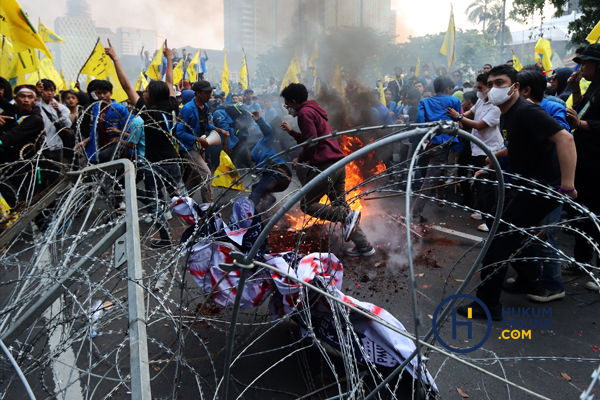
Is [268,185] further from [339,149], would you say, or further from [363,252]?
[363,252]

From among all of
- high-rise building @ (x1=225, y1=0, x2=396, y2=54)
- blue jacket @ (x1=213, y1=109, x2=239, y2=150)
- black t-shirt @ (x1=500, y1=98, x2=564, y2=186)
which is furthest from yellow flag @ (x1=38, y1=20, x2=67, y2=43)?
high-rise building @ (x1=225, y1=0, x2=396, y2=54)

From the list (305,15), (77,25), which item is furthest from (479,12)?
(77,25)

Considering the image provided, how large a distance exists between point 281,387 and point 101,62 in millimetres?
7065

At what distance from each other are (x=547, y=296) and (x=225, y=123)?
5.64 m

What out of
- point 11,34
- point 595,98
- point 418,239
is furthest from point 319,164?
point 11,34

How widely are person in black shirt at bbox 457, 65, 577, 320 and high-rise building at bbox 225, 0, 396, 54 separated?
1855cm

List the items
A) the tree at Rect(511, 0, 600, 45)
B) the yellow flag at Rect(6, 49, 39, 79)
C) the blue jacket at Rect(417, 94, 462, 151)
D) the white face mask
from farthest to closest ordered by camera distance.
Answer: the tree at Rect(511, 0, 600, 45) → the yellow flag at Rect(6, 49, 39, 79) → the blue jacket at Rect(417, 94, 462, 151) → the white face mask

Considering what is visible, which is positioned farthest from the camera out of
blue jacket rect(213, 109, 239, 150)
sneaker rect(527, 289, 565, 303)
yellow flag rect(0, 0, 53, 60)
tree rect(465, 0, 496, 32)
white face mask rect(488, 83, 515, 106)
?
tree rect(465, 0, 496, 32)

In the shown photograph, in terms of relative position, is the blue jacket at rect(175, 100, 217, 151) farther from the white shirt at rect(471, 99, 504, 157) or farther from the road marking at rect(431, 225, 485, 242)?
the white shirt at rect(471, 99, 504, 157)

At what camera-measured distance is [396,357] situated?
247 centimetres

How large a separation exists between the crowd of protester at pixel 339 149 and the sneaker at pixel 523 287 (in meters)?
0.01

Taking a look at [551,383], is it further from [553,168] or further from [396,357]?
[553,168]

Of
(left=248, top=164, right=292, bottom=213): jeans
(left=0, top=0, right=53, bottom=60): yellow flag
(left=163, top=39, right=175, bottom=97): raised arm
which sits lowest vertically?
(left=248, top=164, right=292, bottom=213): jeans

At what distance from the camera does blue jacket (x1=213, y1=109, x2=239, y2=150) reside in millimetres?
7062
